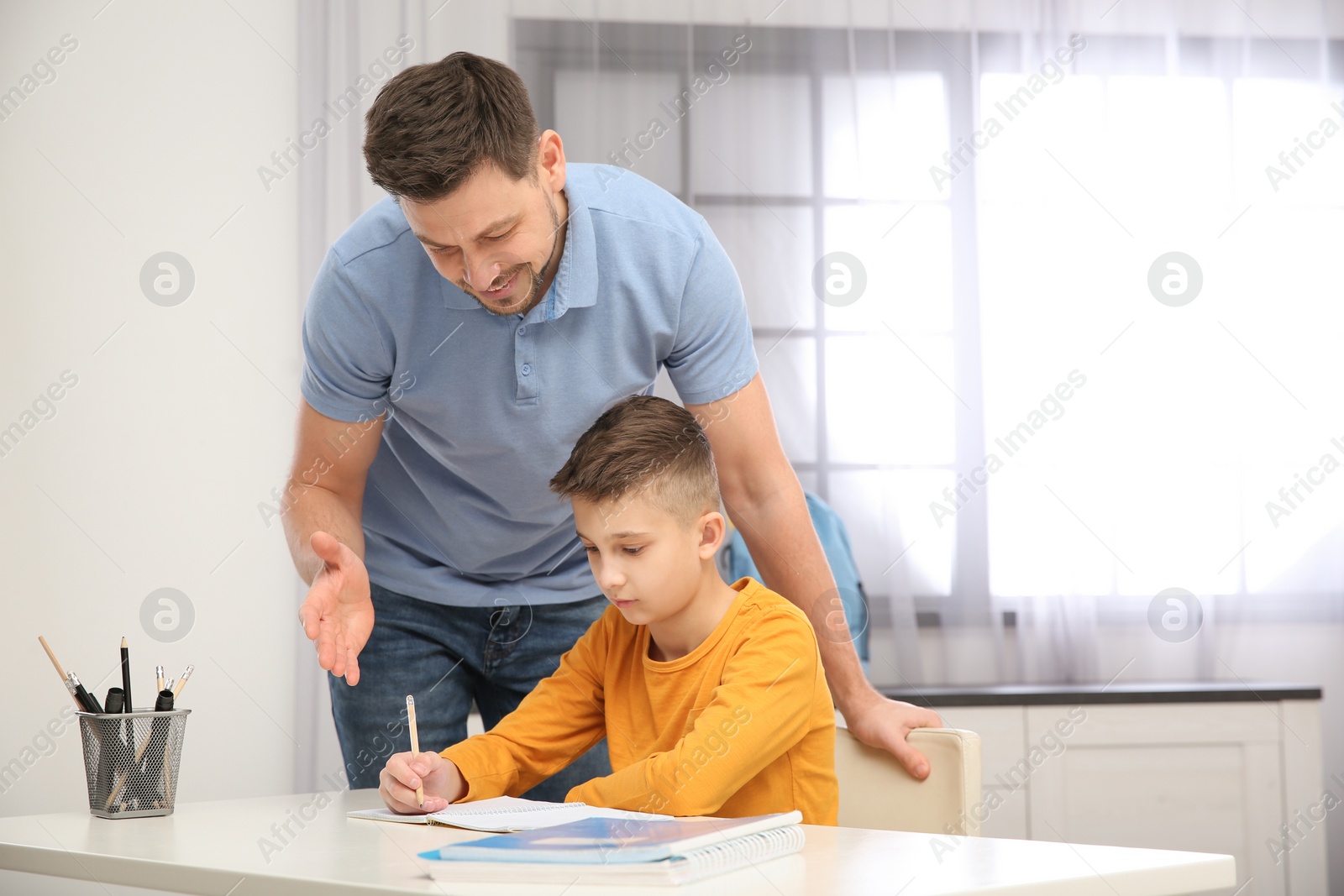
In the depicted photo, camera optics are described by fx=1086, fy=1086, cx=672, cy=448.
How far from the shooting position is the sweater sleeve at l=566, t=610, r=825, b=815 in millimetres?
949

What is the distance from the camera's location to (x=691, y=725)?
1.08 metres

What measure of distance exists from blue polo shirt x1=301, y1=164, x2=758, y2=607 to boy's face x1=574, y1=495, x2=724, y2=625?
21 centimetres

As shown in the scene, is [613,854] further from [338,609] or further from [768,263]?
[768,263]

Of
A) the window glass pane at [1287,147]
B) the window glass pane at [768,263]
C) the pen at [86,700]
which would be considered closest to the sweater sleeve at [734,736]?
the pen at [86,700]

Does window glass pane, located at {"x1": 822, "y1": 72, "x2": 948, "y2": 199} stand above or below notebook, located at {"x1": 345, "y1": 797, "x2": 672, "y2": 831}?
above

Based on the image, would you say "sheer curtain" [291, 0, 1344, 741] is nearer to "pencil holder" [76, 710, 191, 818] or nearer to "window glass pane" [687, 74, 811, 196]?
"window glass pane" [687, 74, 811, 196]

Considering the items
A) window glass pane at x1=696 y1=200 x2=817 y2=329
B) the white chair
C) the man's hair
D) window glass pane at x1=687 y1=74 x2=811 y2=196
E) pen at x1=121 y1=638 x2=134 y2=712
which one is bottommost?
the white chair

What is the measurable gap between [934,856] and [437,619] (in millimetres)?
825

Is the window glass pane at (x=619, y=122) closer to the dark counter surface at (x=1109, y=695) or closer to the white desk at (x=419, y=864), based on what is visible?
the dark counter surface at (x=1109, y=695)

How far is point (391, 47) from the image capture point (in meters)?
2.80

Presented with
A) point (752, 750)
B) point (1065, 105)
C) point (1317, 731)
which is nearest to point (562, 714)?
point (752, 750)

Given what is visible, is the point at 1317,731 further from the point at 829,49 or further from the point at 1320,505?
the point at 829,49

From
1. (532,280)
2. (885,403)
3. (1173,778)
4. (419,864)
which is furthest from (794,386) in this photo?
(419,864)

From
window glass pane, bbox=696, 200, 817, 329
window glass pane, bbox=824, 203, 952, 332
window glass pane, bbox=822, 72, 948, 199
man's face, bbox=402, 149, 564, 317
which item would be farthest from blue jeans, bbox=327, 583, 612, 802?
window glass pane, bbox=822, 72, 948, 199
